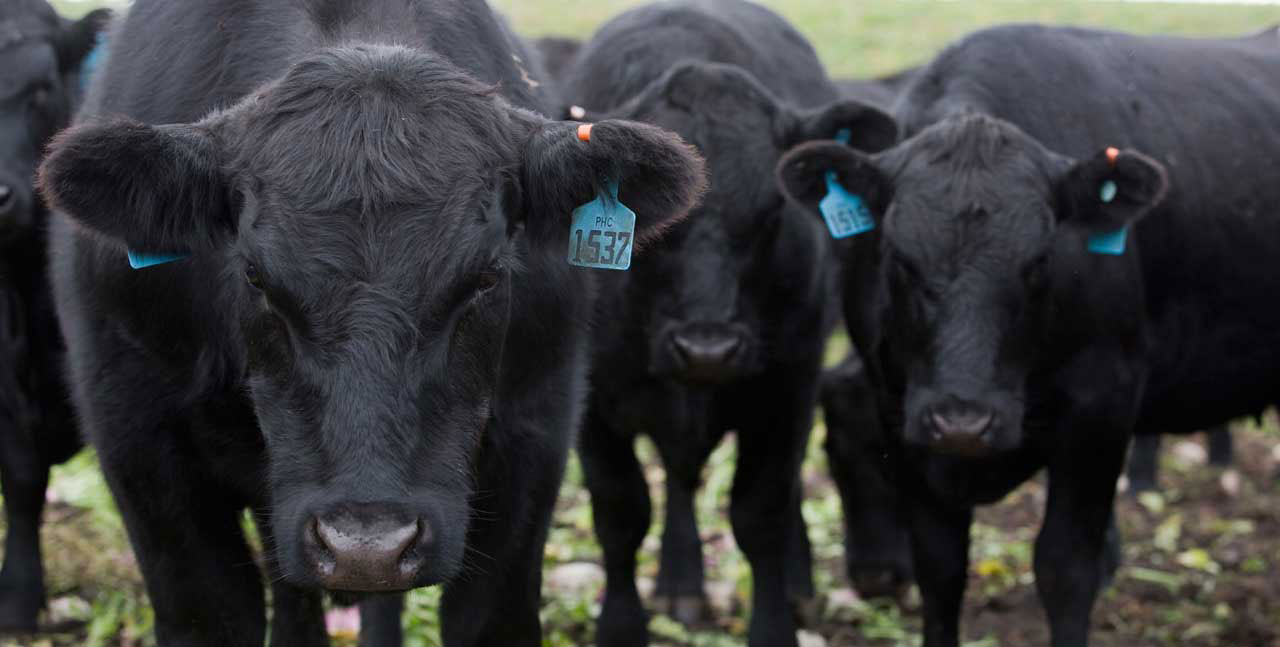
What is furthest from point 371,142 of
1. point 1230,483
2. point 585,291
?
point 1230,483

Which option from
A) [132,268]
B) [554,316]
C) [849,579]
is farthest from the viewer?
[849,579]

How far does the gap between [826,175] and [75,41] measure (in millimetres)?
2732

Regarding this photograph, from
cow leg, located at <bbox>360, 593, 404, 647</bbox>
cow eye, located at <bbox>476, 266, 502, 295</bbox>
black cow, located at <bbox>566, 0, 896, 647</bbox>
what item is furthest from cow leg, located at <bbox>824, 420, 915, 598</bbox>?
cow eye, located at <bbox>476, 266, 502, 295</bbox>

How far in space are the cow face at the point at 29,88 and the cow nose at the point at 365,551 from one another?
2.80 meters

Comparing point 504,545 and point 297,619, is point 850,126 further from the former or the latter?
point 297,619

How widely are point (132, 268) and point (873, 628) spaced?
10.5 feet

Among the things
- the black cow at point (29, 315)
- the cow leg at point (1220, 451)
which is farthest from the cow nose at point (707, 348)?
the cow leg at point (1220, 451)

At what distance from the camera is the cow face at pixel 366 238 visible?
9.62 feet

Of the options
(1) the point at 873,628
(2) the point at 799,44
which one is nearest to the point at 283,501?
(1) the point at 873,628

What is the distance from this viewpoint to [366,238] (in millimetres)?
2998

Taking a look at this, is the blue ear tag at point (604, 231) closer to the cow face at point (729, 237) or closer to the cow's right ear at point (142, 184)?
the cow's right ear at point (142, 184)

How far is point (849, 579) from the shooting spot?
6262 mm

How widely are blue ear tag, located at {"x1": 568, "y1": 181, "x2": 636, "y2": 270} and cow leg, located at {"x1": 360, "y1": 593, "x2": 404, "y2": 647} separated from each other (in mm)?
1668

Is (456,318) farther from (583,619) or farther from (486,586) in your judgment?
(583,619)
